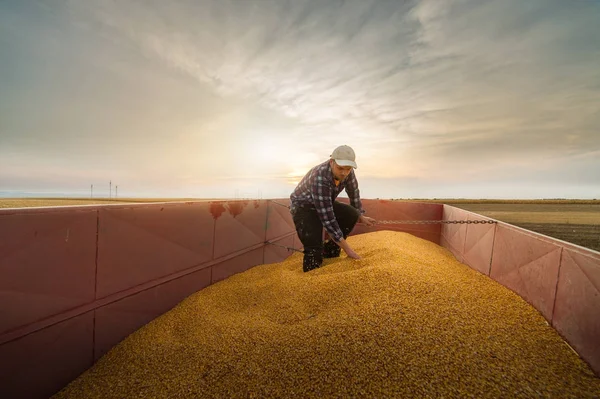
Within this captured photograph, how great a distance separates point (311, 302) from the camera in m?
2.08

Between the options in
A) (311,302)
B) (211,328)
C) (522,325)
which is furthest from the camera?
(311,302)

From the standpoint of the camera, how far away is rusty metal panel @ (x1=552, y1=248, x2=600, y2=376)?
1.21m

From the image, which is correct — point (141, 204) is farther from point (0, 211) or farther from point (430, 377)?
point (430, 377)

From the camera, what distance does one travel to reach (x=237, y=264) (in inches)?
124

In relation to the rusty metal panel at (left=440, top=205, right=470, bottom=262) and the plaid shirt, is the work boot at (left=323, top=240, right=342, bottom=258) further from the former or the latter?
the rusty metal panel at (left=440, top=205, right=470, bottom=262)

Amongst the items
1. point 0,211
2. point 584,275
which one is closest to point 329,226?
point 584,275

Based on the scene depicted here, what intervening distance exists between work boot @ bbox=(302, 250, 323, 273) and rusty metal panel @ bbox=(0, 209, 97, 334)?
1.94 metres

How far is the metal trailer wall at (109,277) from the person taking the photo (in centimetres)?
125

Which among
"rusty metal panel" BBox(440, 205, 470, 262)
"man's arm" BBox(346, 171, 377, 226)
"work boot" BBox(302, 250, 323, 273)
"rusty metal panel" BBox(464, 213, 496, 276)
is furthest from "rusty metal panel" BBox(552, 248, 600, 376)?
"rusty metal panel" BBox(440, 205, 470, 262)

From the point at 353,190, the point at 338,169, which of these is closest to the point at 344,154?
the point at 338,169

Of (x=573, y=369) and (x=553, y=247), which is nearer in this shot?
(x=573, y=369)

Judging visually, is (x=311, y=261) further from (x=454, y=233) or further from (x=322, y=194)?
(x=454, y=233)

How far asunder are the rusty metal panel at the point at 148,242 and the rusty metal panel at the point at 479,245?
278cm

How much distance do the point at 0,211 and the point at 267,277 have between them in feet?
7.17
